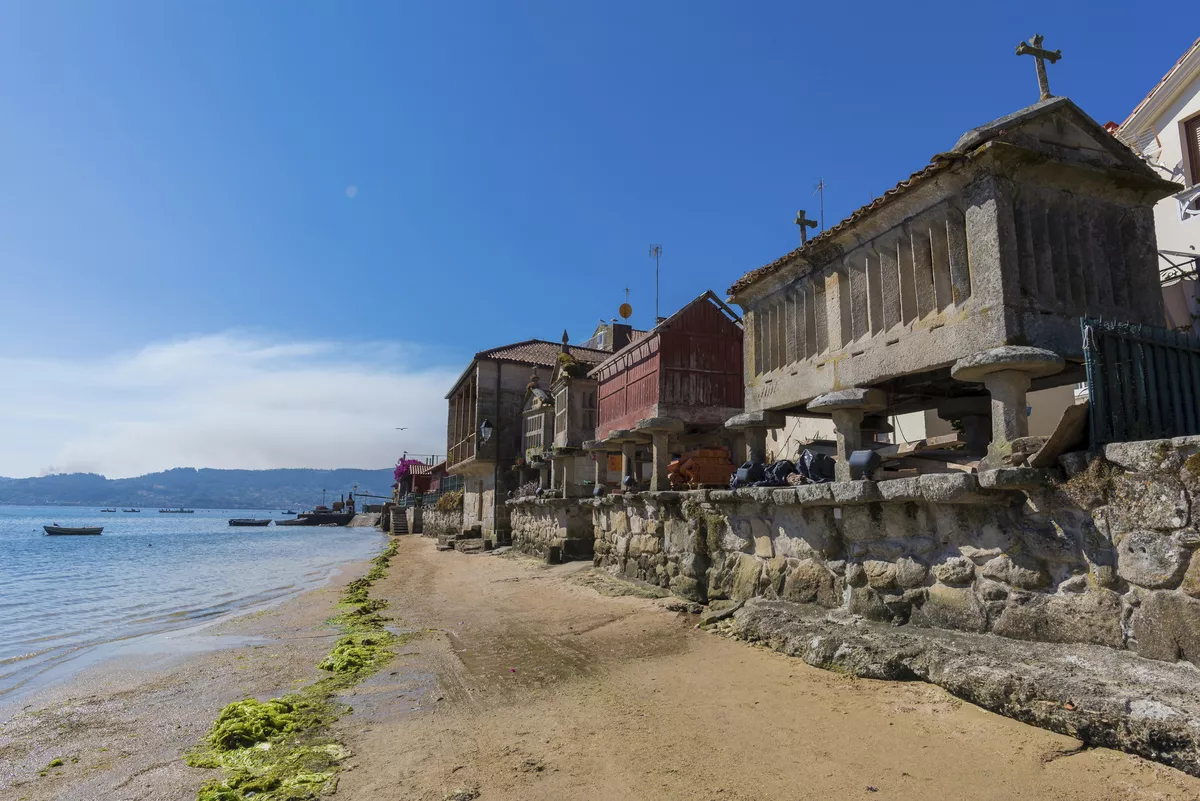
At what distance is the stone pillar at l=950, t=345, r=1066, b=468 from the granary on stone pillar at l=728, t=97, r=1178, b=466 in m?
0.01

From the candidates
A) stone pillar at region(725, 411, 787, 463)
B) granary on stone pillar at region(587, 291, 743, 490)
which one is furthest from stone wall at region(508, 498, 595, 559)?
stone pillar at region(725, 411, 787, 463)

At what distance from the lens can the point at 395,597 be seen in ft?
45.9

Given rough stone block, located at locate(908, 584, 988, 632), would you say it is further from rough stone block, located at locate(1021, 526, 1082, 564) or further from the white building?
the white building

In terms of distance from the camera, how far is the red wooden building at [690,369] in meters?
13.6

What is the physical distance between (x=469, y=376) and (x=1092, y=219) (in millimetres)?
24971

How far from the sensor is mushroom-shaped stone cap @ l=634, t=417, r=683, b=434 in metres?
11.9

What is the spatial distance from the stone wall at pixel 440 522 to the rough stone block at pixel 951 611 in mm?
25271

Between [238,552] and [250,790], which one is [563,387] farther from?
[238,552]

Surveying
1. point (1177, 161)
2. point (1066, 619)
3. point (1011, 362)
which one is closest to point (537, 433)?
point (1177, 161)

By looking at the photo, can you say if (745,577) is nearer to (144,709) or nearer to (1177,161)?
(144,709)

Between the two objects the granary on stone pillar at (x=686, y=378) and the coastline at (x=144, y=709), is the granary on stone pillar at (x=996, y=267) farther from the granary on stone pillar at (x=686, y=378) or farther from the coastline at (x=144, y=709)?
the coastline at (x=144, y=709)

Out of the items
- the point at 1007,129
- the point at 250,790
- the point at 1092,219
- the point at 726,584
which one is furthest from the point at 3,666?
the point at 1092,219

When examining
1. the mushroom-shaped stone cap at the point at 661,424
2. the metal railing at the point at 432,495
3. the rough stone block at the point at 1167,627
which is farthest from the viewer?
the metal railing at the point at 432,495

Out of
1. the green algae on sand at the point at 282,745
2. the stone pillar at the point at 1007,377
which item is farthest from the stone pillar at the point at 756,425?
the green algae on sand at the point at 282,745
